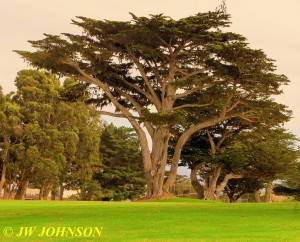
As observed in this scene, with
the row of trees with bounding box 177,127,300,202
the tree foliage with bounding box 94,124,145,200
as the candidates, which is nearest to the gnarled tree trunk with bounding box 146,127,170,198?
the row of trees with bounding box 177,127,300,202

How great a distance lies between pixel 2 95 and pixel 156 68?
17.6m

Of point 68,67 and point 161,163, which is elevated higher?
point 68,67

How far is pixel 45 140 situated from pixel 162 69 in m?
15.4

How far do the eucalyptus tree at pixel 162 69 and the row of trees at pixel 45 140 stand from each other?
3.62 meters

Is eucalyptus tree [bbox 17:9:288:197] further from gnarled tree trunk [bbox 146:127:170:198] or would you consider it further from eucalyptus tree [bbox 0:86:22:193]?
eucalyptus tree [bbox 0:86:22:193]

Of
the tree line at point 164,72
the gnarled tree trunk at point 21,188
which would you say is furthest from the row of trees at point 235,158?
the gnarled tree trunk at point 21,188

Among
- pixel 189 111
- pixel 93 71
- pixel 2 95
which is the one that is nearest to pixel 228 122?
pixel 189 111

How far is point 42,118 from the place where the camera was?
167 ft

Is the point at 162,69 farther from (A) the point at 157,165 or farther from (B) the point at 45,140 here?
(B) the point at 45,140

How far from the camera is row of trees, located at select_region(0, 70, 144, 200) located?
48.2 metres

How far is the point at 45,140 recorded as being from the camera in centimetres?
4891

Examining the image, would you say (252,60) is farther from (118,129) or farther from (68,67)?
(118,129)

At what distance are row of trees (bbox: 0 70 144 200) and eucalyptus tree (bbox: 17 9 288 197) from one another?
11.9 feet

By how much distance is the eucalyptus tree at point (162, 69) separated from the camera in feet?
109
